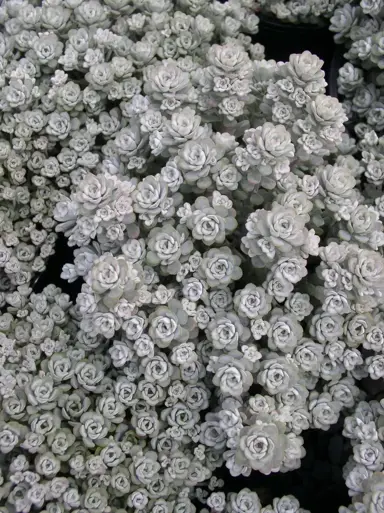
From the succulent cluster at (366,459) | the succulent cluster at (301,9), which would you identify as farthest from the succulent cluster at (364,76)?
the succulent cluster at (366,459)

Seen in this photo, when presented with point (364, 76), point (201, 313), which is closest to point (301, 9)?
point (364, 76)

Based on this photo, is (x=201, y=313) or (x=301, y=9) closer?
(x=201, y=313)

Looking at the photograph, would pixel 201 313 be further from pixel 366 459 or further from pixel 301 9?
pixel 301 9

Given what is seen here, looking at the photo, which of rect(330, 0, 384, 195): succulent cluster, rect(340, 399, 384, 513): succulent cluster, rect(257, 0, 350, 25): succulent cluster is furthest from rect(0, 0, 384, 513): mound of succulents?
rect(257, 0, 350, 25): succulent cluster

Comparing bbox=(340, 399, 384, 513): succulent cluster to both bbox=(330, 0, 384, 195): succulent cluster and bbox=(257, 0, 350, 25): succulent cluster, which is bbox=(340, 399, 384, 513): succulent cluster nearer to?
bbox=(330, 0, 384, 195): succulent cluster

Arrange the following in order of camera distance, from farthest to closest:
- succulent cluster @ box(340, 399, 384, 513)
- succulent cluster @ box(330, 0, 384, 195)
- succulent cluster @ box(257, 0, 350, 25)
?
succulent cluster @ box(257, 0, 350, 25)
succulent cluster @ box(330, 0, 384, 195)
succulent cluster @ box(340, 399, 384, 513)

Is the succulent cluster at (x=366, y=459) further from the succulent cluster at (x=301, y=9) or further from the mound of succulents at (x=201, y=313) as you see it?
the succulent cluster at (x=301, y=9)

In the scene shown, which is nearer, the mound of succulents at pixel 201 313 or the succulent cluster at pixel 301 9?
the mound of succulents at pixel 201 313

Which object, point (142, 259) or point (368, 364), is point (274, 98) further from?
point (368, 364)
